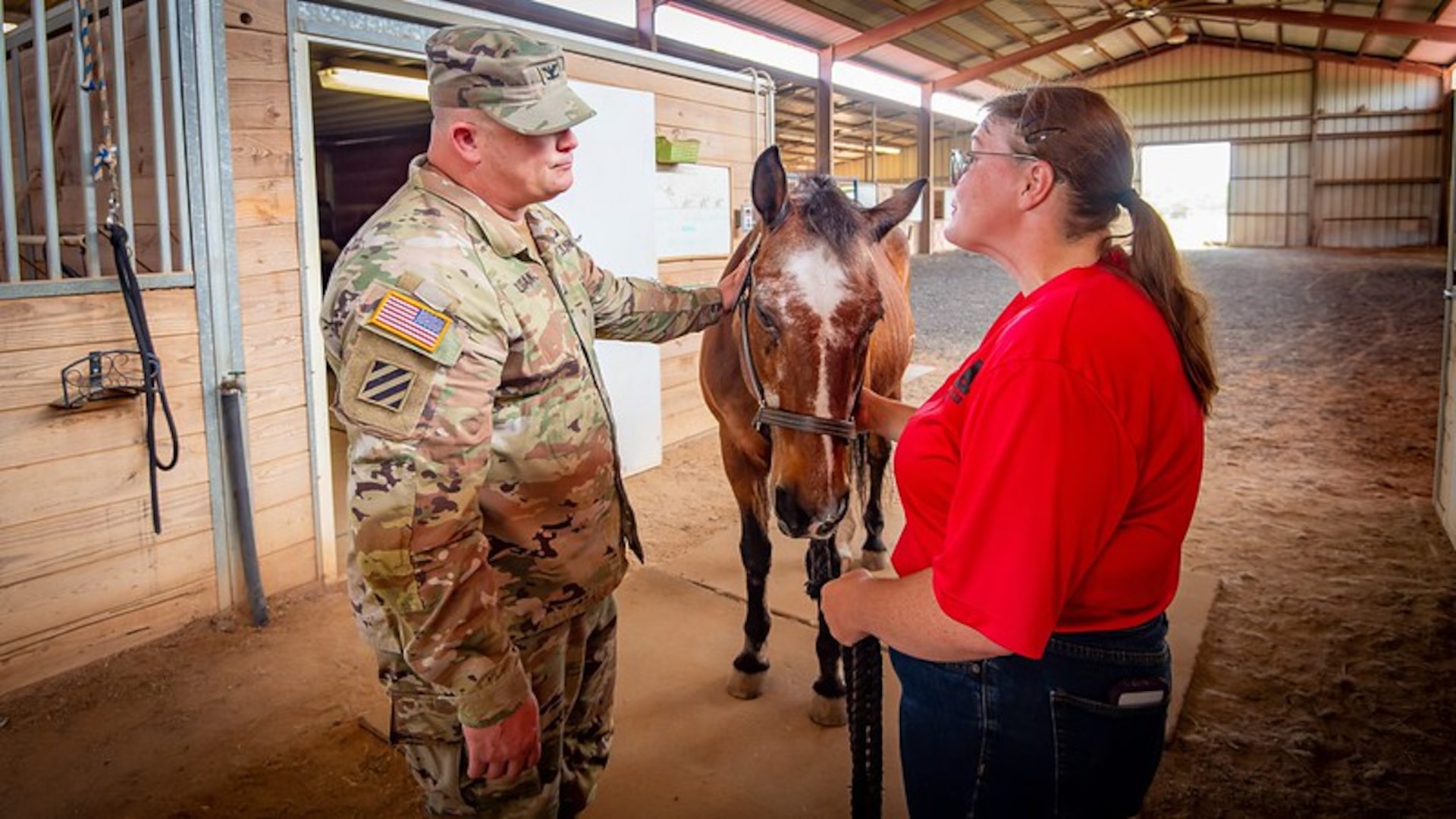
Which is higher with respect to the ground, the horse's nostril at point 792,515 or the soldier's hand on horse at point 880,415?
the soldier's hand on horse at point 880,415

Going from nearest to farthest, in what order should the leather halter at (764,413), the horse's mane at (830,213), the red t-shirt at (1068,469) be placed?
the red t-shirt at (1068,469) → the leather halter at (764,413) → the horse's mane at (830,213)

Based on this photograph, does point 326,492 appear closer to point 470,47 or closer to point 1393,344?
point 470,47

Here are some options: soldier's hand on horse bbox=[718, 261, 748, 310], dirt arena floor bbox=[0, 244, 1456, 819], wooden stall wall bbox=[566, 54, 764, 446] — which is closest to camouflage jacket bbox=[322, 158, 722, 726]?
soldier's hand on horse bbox=[718, 261, 748, 310]

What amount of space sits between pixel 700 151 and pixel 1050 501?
15.5 feet

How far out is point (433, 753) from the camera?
148 cm

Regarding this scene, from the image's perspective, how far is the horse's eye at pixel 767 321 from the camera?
1944 mm

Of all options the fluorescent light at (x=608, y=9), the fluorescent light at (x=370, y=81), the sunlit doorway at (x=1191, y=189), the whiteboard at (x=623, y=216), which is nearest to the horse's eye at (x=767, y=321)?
the whiteboard at (x=623, y=216)

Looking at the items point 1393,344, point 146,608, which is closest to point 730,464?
point 146,608

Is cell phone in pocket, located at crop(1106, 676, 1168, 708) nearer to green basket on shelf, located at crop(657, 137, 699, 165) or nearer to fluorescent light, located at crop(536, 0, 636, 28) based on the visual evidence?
green basket on shelf, located at crop(657, 137, 699, 165)

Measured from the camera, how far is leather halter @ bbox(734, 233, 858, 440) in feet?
6.09

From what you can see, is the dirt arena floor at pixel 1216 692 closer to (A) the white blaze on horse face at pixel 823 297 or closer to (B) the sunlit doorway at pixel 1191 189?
(A) the white blaze on horse face at pixel 823 297

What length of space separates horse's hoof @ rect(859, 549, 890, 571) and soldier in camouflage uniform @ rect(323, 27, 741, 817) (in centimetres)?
207

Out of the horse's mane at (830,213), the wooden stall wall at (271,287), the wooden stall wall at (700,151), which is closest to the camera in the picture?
the horse's mane at (830,213)

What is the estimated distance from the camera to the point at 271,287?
324 centimetres
